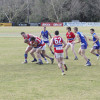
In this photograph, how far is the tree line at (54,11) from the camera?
90125mm

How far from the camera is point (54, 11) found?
91.6 metres

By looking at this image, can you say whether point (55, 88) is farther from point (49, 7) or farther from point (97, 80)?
point (49, 7)

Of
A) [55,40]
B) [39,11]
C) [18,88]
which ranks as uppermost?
[39,11]

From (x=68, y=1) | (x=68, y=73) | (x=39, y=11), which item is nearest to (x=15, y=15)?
(x=39, y=11)

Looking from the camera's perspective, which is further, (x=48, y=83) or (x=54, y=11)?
(x=54, y=11)

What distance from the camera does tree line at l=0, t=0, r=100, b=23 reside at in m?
90.1

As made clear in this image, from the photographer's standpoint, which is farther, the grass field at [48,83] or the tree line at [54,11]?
the tree line at [54,11]

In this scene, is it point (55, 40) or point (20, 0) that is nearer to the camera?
point (55, 40)

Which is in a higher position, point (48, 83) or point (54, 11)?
point (54, 11)

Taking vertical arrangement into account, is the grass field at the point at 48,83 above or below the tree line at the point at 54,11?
below

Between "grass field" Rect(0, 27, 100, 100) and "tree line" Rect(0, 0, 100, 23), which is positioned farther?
"tree line" Rect(0, 0, 100, 23)

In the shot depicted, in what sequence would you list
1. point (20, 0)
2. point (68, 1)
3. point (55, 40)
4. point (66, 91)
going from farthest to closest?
point (20, 0), point (68, 1), point (55, 40), point (66, 91)

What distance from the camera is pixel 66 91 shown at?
366 inches

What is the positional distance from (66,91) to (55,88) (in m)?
0.54
